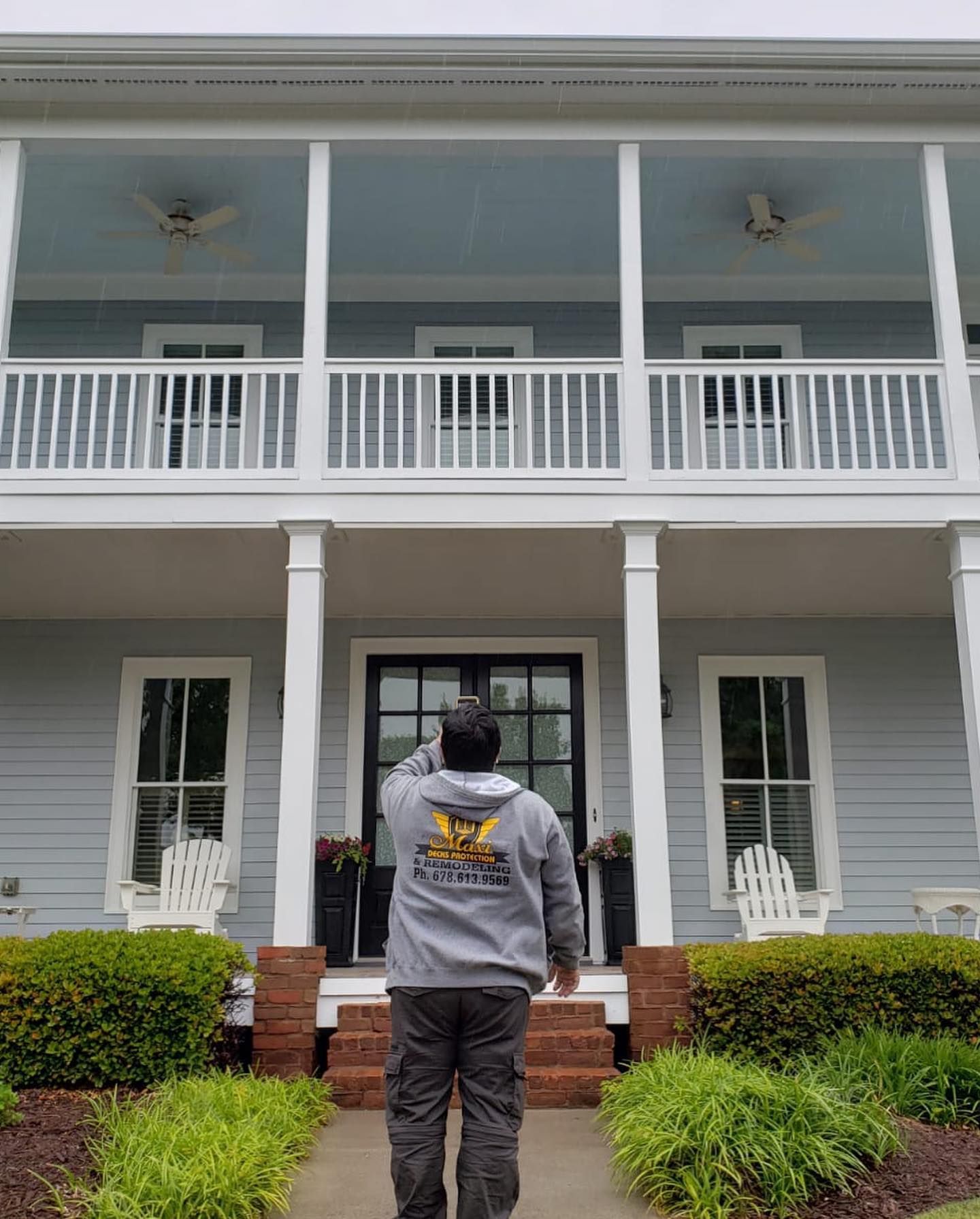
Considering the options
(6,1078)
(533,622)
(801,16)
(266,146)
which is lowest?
→ (6,1078)

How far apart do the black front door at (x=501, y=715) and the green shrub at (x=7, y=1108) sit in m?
4.13

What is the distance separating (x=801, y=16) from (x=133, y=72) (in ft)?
16.0

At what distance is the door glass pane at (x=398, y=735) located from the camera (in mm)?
8727

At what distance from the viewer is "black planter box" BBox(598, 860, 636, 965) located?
7695 mm

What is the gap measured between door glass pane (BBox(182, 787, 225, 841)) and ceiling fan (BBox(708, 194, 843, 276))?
5747mm

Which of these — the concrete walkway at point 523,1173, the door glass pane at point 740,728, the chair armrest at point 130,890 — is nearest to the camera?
the concrete walkway at point 523,1173

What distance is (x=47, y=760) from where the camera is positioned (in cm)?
863

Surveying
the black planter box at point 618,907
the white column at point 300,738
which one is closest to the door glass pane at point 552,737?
the black planter box at point 618,907

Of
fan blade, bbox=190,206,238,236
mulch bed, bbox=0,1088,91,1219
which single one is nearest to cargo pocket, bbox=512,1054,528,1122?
mulch bed, bbox=0,1088,91,1219

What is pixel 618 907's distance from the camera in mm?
7738

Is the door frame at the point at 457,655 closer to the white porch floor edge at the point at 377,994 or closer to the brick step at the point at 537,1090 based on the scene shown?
the white porch floor edge at the point at 377,994

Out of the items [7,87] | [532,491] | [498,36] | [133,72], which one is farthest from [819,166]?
[7,87]

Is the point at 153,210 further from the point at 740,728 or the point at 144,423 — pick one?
the point at 740,728

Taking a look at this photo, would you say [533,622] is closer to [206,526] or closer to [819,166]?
[206,526]
